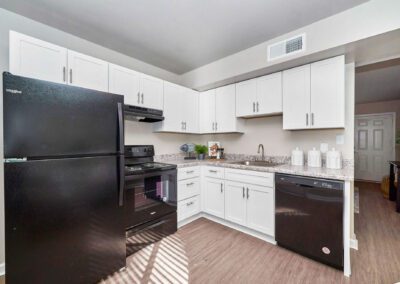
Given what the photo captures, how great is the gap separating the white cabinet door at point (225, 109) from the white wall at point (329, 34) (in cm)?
22

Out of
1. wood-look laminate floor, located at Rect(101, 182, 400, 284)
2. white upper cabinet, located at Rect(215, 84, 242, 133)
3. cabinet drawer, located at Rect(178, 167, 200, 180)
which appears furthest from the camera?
white upper cabinet, located at Rect(215, 84, 242, 133)

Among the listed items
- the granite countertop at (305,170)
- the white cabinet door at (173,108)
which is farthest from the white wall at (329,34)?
the granite countertop at (305,170)

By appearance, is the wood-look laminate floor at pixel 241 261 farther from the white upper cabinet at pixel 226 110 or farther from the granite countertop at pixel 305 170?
the white upper cabinet at pixel 226 110

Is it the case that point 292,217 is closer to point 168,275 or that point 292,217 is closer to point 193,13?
point 168,275

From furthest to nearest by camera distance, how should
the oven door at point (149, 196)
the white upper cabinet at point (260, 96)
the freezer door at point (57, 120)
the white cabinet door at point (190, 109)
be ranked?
the white cabinet door at point (190, 109) < the white upper cabinet at point (260, 96) < the oven door at point (149, 196) < the freezer door at point (57, 120)

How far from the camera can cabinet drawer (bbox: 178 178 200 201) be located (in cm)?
260

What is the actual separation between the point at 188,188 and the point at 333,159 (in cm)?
191

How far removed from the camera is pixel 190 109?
324 centimetres

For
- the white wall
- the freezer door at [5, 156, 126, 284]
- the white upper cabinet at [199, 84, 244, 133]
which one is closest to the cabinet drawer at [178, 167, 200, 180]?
the white upper cabinet at [199, 84, 244, 133]

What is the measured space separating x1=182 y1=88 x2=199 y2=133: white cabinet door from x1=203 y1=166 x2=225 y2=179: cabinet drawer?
79cm

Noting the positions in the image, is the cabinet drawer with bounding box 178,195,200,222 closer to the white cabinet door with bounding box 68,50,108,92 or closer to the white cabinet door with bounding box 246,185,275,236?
the white cabinet door with bounding box 246,185,275,236

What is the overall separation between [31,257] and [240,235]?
2124 mm

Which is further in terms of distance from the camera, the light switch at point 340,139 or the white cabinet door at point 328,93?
the light switch at point 340,139

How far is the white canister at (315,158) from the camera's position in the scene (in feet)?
7.38
